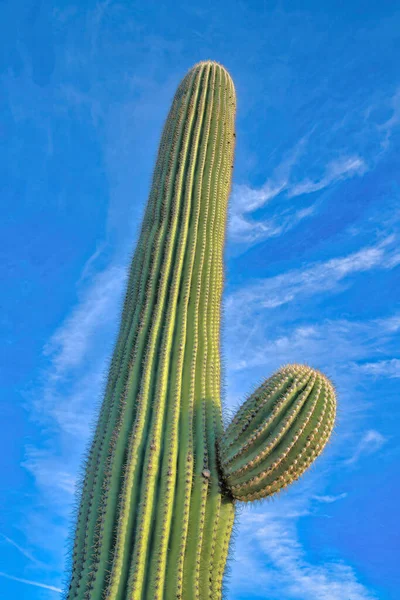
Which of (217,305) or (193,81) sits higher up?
(193,81)

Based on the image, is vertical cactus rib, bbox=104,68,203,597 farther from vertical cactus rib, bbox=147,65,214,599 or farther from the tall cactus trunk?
vertical cactus rib, bbox=147,65,214,599

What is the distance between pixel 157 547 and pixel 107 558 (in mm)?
369

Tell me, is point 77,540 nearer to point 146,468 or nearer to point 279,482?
point 146,468

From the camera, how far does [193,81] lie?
7.68 meters

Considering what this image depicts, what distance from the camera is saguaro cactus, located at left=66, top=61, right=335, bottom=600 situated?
3.94 meters

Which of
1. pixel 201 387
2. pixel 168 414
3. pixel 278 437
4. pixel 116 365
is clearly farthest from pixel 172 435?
pixel 116 365

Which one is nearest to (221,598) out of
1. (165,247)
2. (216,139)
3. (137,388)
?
(137,388)

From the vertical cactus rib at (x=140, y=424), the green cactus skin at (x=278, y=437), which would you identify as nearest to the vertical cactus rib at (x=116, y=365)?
the vertical cactus rib at (x=140, y=424)

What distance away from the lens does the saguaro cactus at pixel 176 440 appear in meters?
3.94

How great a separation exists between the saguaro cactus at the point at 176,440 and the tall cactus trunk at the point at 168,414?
1cm

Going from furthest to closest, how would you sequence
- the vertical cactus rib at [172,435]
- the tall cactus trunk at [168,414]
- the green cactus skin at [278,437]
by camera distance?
1. the green cactus skin at [278,437]
2. the tall cactus trunk at [168,414]
3. the vertical cactus rib at [172,435]

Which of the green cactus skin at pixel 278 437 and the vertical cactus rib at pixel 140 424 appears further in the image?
the green cactus skin at pixel 278 437

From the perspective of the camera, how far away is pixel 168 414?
4668 mm

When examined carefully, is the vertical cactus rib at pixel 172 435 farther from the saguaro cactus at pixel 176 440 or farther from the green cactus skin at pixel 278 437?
the green cactus skin at pixel 278 437
